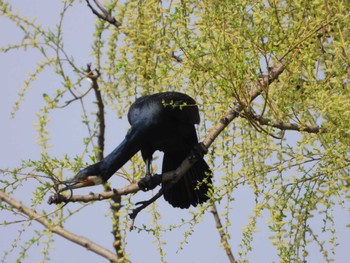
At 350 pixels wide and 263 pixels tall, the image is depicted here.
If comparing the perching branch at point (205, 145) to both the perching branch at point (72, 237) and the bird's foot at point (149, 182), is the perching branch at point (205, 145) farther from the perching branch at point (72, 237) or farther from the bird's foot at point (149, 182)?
the perching branch at point (72, 237)

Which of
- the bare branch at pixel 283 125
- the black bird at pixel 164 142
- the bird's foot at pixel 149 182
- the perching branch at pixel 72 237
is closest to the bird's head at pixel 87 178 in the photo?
the black bird at pixel 164 142

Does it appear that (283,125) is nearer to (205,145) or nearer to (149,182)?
(205,145)

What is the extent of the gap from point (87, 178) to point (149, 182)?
1.10 ft

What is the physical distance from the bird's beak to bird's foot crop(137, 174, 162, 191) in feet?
0.56

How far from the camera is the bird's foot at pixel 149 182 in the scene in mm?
2846

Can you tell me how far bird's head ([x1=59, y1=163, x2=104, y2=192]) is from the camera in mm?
2617

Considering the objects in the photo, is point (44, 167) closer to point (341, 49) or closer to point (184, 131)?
point (184, 131)

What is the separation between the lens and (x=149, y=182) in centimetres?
296

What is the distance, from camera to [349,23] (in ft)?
7.95

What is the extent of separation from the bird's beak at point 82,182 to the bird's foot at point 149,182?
0.56ft

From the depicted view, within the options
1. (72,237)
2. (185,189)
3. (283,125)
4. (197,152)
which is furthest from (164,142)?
(283,125)

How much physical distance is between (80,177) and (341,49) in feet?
3.00

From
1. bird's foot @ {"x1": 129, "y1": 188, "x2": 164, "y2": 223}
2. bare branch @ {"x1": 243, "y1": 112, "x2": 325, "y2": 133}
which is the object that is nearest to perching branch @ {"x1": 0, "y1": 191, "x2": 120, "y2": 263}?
bird's foot @ {"x1": 129, "y1": 188, "x2": 164, "y2": 223}

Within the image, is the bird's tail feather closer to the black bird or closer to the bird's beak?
the black bird
